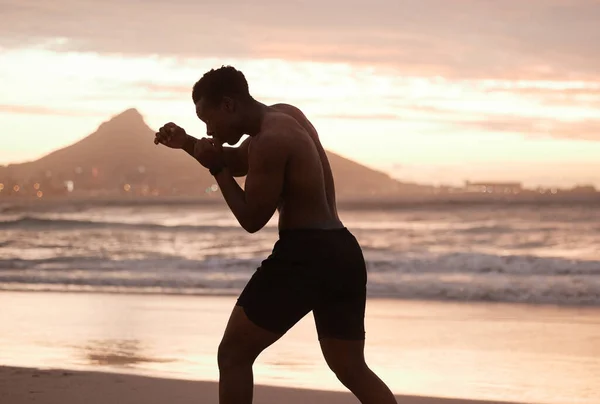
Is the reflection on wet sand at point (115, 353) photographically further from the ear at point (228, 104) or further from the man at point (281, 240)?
the ear at point (228, 104)

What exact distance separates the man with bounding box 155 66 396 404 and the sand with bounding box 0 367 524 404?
2.37 meters

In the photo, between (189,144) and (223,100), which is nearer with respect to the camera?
(223,100)

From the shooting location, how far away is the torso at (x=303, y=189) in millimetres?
3393

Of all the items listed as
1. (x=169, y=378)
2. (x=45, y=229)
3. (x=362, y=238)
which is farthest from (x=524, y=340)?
(x=45, y=229)

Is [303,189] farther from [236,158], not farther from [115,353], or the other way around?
[115,353]

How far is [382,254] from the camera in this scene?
2416cm

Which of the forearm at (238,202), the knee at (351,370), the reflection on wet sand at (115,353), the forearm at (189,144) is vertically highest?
the forearm at (189,144)

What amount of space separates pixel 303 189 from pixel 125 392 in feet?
10.1

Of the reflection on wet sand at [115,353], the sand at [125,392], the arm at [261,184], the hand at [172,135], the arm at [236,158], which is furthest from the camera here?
the reflection on wet sand at [115,353]

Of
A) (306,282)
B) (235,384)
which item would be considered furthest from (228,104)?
(235,384)

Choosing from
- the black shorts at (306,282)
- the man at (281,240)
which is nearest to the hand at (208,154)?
the man at (281,240)

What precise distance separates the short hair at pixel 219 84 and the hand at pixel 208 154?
16cm

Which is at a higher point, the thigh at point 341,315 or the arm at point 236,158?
the arm at point 236,158

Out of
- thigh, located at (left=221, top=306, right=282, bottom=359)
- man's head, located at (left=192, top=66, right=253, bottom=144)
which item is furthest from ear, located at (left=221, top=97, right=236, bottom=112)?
thigh, located at (left=221, top=306, right=282, bottom=359)
